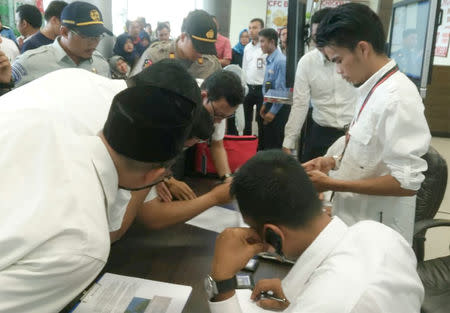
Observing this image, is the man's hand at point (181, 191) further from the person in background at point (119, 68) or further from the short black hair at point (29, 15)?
the short black hair at point (29, 15)

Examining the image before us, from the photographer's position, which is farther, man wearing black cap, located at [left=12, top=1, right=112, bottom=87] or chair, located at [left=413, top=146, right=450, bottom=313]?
man wearing black cap, located at [left=12, top=1, right=112, bottom=87]

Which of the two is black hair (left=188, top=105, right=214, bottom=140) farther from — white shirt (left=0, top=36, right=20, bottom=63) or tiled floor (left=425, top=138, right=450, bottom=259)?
white shirt (left=0, top=36, right=20, bottom=63)

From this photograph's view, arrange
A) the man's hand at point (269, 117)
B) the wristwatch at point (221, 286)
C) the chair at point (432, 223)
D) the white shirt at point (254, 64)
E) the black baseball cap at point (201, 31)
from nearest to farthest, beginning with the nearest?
the wristwatch at point (221, 286) → the chair at point (432, 223) → the black baseball cap at point (201, 31) → the man's hand at point (269, 117) → the white shirt at point (254, 64)

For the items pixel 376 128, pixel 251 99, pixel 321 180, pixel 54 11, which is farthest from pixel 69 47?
pixel 251 99

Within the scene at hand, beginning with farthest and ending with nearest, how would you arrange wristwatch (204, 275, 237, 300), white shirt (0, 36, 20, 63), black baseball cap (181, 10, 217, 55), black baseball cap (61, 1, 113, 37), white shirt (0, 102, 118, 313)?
white shirt (0, 36, 20, 63), black baseball cap (181, 10, 217, 55), black baseball cap (61, 1, 113, 37), wristwatch (204, 275, 237, 300), white shirt (0, 102, 118, 313)

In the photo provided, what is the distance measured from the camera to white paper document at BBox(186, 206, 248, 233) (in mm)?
1506

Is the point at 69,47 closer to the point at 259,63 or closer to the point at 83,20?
the point at 83,20

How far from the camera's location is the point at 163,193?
1.63 m

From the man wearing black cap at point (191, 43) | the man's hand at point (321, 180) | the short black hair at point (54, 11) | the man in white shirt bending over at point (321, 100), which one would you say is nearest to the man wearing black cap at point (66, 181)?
the man's hand at point (321, 180)

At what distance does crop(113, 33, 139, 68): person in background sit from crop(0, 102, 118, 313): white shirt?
4.88 m

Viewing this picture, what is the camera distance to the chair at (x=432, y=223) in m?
1.61

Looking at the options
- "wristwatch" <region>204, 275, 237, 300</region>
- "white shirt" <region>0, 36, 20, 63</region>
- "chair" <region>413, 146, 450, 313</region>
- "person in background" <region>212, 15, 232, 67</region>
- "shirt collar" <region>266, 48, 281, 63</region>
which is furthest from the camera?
"person in background" <region>212, 15, 232, 67</region>

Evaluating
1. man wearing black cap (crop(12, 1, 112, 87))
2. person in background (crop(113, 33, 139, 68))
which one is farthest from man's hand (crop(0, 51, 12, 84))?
person in background (crop(113, 33, 139, 68))

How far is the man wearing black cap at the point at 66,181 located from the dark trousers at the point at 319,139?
1.97 m
